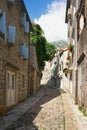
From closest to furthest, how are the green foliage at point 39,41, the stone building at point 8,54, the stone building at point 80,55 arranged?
1. the stone building at point 8,54
2. the stone building at point 80,55
3. the green foliage at point 39,41

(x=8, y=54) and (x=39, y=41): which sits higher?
(x=39, y=41)

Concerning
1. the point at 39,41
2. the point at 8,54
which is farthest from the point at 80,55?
the point at 39,41

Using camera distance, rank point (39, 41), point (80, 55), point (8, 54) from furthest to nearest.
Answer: point (39, 41) → point (80, 55) → point (8, 54)

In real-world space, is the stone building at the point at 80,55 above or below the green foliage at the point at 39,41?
below

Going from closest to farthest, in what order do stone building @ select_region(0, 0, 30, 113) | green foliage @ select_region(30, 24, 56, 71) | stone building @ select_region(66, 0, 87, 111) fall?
stone building @ select_region(0, 0, 30, 113) → stone building @ select_region(66, 0, 87, 111) → green foliage @ select_region(30, 24, 56, 71)

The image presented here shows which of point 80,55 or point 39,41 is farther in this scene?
point 39,41

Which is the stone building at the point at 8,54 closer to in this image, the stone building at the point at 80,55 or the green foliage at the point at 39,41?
the stone building at the point at 80,55

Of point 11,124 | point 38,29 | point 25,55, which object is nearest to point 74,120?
point 11,124

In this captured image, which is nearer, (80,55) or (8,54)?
(8,54)

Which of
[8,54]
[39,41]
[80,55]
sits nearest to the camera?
[8,54]

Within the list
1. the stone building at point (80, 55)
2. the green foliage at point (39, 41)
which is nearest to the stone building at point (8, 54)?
the stone building at point (80, 55)

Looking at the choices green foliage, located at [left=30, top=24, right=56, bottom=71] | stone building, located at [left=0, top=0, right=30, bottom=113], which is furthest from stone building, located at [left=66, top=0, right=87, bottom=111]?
green foliage, located at [left=30, top=24, right=56, bottom=71]

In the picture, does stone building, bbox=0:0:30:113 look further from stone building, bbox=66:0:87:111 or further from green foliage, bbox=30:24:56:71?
green foliage, bbox=30:24:56:71

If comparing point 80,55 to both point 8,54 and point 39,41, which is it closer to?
point 8,54
